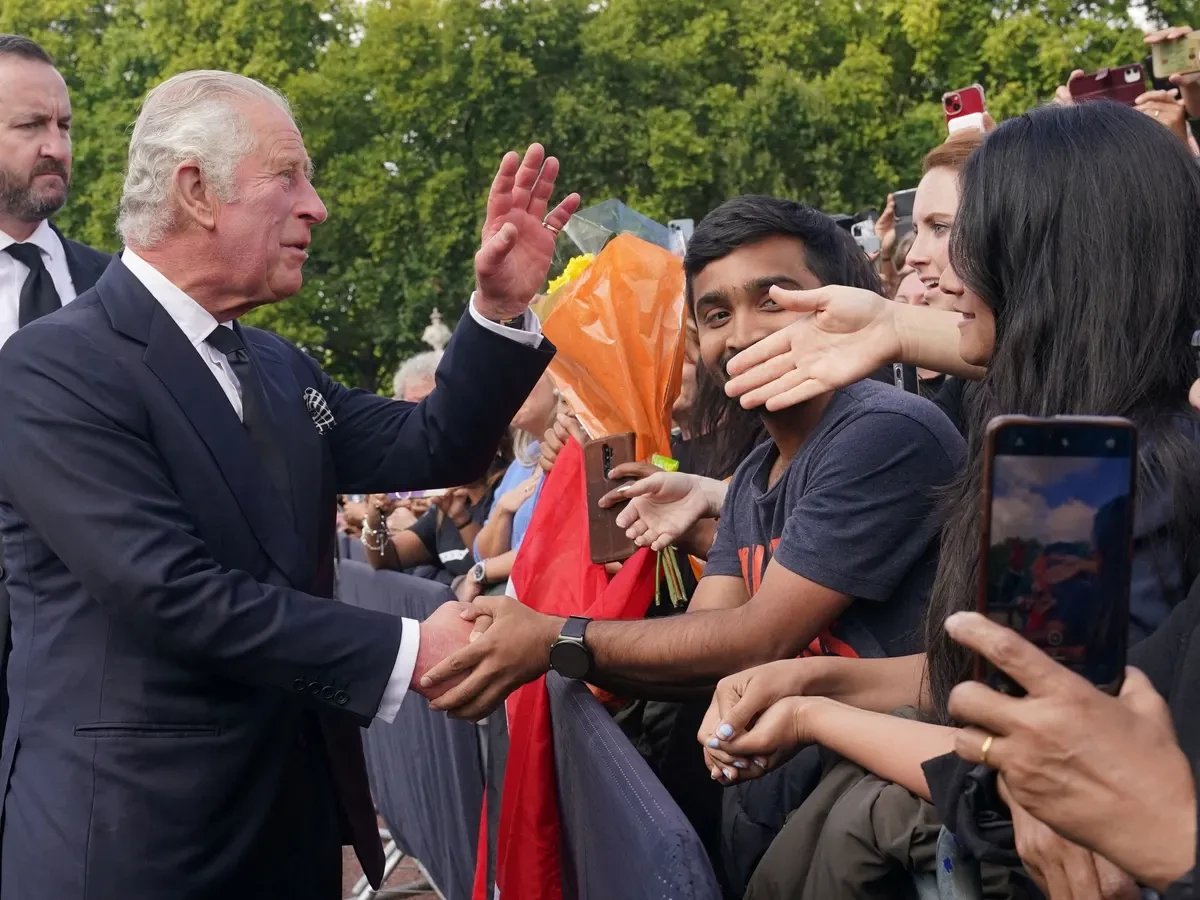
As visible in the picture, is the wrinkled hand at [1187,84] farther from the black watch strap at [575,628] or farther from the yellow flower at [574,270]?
the black watch strap at [575,628]

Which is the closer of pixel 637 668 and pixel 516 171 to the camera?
pixel 637 668

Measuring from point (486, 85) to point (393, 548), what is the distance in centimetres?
2638

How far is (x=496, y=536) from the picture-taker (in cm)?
625

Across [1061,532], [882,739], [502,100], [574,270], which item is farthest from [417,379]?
[502,100]

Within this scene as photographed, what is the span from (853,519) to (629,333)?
1055 mm

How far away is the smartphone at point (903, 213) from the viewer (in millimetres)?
6320

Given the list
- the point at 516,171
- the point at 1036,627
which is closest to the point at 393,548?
the point at 516,171

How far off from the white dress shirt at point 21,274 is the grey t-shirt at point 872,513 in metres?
2.61

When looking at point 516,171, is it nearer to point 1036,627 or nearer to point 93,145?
point 1036,627

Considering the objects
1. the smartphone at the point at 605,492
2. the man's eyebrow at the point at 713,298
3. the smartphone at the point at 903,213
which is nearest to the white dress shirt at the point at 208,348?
the smartphone at the point at 605,492

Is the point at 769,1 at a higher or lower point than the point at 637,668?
lower

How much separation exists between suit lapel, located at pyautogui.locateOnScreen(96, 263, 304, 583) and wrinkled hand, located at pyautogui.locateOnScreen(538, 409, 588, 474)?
119 centimetres

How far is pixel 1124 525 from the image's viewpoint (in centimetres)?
149

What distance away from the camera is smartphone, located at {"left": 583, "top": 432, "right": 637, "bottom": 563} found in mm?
3543
